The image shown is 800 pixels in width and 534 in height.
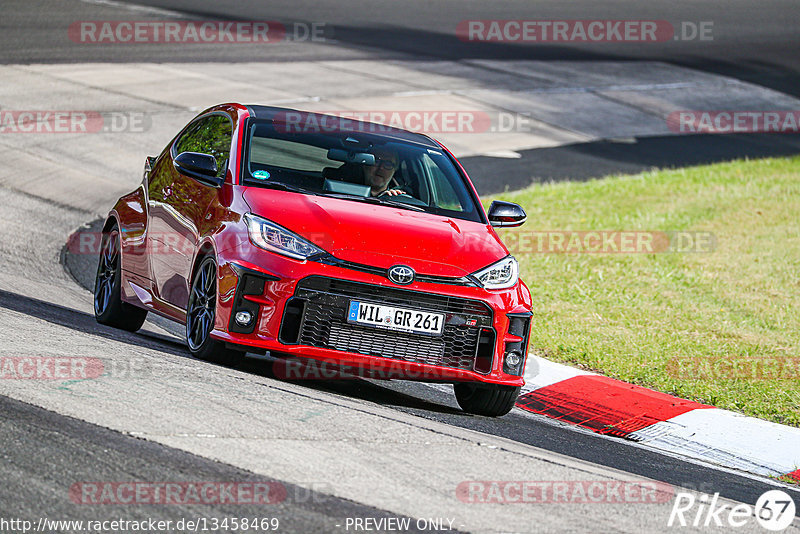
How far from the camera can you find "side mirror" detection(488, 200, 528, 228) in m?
7.96

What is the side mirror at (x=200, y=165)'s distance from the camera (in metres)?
7.48

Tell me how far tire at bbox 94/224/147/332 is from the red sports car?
143 millimetres

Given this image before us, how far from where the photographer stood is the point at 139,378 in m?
6.14

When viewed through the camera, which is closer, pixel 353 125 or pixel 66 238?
pixel 353 125

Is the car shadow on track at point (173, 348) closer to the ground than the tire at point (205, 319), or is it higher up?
closer to the ground

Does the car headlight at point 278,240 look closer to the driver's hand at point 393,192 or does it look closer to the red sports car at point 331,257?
the red sports car at point 331,257

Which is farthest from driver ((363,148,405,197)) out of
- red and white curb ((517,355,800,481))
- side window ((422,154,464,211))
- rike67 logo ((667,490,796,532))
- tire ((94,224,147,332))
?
rike67 logo ((667,490,796,532))

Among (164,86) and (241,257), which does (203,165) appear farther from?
(164,86)

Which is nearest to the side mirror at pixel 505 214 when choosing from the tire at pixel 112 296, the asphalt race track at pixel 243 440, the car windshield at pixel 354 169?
the car windshield at pixel 354 169

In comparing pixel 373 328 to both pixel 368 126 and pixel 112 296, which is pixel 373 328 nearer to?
pixel 368 126

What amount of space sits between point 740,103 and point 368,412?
74.9 feet

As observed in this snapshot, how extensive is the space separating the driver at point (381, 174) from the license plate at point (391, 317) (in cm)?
130

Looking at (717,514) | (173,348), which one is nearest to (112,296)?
(173,348)

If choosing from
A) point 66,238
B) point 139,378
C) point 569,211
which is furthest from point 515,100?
point 139,378
